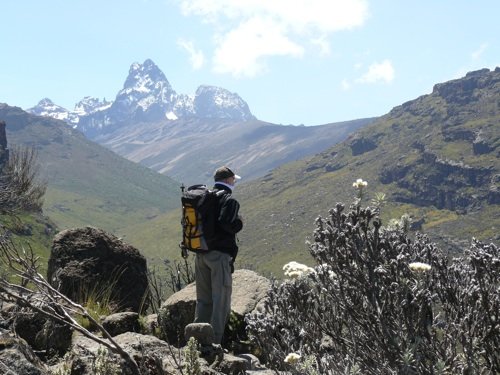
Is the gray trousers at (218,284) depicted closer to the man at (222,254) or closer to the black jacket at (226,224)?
the man at (222,254)

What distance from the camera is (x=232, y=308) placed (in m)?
9.38

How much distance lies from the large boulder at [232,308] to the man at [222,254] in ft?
3.20

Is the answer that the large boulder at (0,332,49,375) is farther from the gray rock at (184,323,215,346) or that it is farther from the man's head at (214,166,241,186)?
the man's head at (214,166,241,186)

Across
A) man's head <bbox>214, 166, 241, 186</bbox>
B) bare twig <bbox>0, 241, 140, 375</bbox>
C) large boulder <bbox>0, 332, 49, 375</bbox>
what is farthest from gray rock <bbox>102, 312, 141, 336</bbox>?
large boulder <bbox>0, 332, 49, 375</bbox>

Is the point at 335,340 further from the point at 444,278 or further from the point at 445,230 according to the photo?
the point at 445,230

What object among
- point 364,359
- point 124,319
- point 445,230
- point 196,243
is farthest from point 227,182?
point 445,230

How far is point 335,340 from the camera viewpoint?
13.6ft

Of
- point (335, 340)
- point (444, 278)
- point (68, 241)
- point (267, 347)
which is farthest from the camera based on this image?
point (68, 241)

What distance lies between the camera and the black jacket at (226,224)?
717 centimetres

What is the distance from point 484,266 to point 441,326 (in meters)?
0.73

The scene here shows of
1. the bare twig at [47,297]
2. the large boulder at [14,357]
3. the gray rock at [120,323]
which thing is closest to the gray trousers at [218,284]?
the gray rock at [120,323]

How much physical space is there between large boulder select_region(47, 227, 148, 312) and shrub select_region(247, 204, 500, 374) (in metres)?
6.13

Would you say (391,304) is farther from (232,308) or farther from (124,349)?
(232,308)

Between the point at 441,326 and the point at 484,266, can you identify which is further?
the point at 441,326
